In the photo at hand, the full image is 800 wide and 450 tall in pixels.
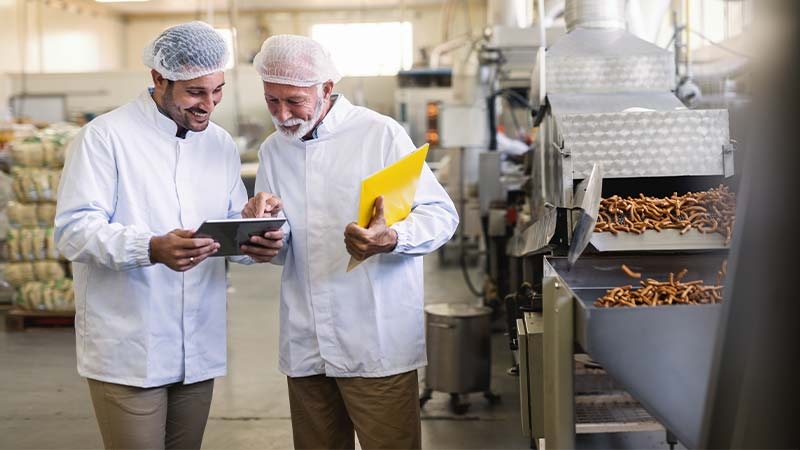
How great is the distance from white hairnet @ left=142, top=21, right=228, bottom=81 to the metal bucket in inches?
85.5

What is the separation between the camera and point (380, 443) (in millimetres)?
2029

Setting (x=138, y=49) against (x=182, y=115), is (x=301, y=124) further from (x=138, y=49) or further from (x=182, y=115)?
(x=138, y=49)

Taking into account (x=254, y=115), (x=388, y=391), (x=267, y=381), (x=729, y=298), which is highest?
(x=254, y=115)

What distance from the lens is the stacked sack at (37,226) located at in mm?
5465

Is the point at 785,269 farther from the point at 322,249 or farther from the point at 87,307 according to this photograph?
the point at 87,307

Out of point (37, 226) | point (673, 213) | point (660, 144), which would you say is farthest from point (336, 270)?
point (37, 226)

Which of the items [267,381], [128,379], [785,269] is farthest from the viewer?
[267,381]

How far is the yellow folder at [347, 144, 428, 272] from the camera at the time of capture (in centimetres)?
179

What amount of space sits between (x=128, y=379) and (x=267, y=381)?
264 centimetres

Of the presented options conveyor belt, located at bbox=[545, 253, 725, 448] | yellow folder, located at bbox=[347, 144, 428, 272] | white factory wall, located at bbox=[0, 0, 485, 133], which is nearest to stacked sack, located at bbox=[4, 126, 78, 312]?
yellow folder, located at bbox=[347, 144, 428, 272]

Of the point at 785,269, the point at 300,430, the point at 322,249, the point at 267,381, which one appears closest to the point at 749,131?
the point at 785,269

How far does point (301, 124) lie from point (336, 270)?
1.20 feet

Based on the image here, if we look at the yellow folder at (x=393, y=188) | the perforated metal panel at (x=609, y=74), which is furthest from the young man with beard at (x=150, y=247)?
the perforated metal panel at (x=609, y=74)

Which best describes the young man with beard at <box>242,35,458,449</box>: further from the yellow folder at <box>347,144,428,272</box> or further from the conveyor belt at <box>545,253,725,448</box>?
the conveyor belt at <box>545,253,725,448</box>
